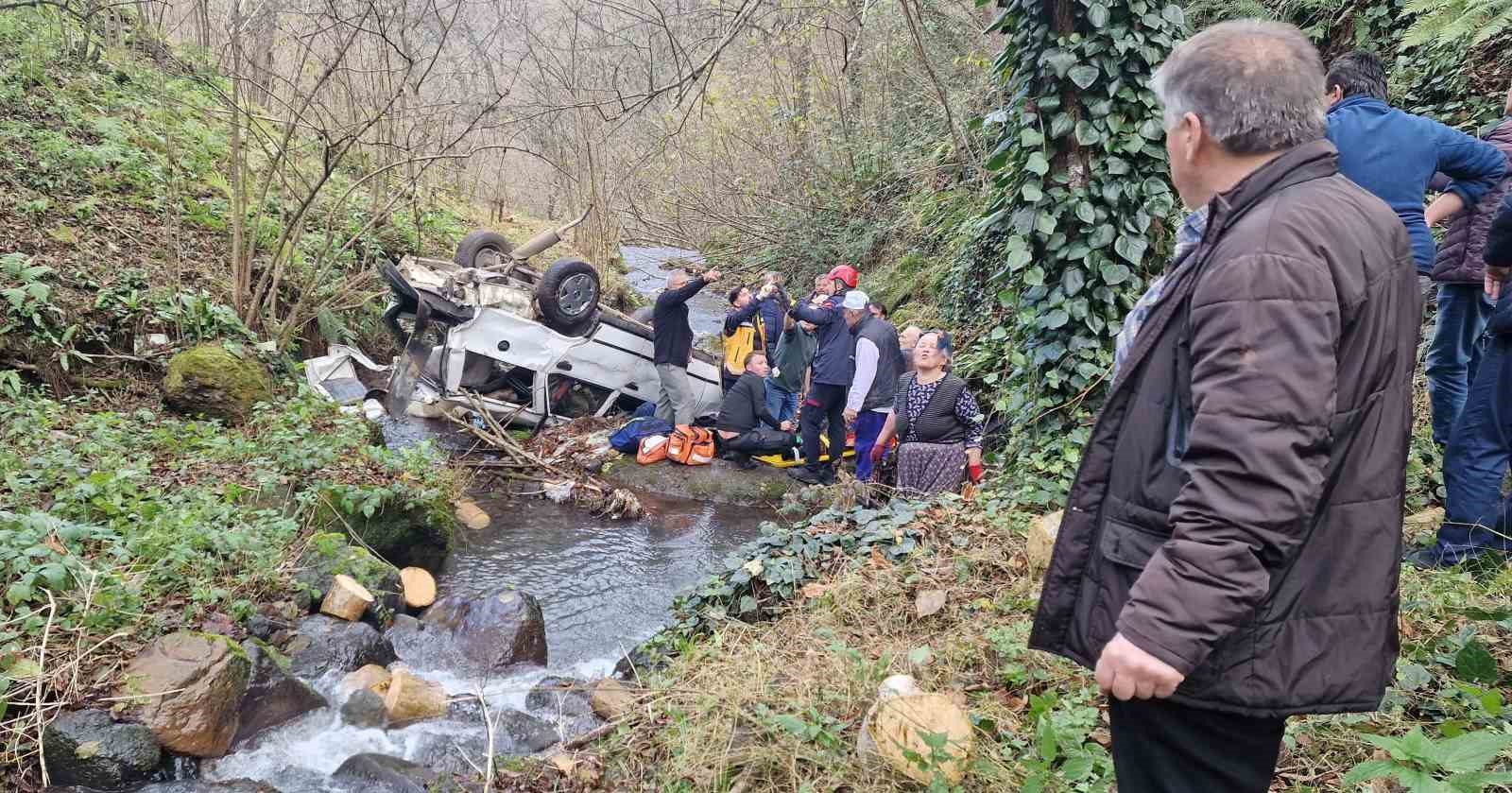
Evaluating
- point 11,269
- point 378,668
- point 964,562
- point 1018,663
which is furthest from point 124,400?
point 1018,663

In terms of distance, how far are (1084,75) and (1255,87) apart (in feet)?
11.4

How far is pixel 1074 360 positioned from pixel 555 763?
348cm

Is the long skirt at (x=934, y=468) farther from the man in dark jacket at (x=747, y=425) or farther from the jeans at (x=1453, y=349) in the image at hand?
the man in dark jacket at (x=747, y=425)

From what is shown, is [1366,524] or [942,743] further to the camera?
[942,743]

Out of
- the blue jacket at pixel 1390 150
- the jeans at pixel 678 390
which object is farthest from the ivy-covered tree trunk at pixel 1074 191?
the jeans at pixel 678 390

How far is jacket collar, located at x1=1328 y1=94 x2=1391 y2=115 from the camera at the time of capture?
3645 mm

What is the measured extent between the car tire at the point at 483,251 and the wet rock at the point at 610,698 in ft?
22.1

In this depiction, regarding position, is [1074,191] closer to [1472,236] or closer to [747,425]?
[1472,236]

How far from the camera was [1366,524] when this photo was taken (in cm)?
157

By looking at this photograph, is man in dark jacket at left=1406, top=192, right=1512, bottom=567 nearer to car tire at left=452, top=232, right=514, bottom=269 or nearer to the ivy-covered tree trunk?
the ivy-covered tree trunk

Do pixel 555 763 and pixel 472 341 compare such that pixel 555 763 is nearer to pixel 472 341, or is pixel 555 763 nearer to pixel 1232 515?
pixel 1232 515

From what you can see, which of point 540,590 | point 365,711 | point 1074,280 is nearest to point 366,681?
→ point 365,711

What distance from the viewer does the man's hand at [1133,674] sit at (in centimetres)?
150

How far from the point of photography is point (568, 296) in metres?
9.59
